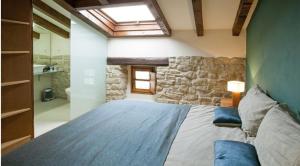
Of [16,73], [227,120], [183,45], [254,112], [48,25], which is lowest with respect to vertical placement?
[227,120]

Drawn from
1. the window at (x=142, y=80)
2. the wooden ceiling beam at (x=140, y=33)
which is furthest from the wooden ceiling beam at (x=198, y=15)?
the window at (x=142, y=80)

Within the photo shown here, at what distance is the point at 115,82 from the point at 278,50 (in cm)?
336

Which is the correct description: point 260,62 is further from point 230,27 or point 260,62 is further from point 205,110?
point 230,27

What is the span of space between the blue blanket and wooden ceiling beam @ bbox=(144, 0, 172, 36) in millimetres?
1468

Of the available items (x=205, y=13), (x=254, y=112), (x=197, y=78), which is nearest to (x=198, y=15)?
(x=205, y=13)

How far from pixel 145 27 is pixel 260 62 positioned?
2293 mm

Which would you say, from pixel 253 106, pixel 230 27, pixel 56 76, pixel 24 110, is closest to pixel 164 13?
pixel 230 27

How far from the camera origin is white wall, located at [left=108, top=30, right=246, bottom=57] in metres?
4.12

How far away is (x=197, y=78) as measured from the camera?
4.37 meters

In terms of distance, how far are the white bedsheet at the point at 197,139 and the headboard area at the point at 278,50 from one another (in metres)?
0.56

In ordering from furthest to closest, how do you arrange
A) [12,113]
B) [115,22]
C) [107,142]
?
[115,22]
[12,113]
[107,142]

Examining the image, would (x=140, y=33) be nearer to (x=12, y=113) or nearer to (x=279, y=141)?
(x=12, y=113)

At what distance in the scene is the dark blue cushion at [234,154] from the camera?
1.32 metres

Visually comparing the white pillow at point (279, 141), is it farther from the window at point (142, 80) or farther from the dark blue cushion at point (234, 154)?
the window at point (142, 80)
